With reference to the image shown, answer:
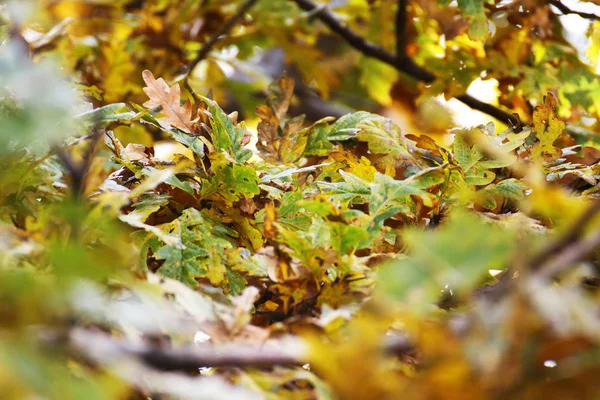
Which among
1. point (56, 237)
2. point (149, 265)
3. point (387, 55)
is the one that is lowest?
point (387, 55)

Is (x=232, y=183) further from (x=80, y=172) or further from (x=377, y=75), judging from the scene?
(x=377, y=75)

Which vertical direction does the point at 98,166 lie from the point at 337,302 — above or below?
above

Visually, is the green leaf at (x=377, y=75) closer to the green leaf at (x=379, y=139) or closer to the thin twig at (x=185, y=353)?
the green leaf at (x=379, y=139)

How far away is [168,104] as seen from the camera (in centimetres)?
56

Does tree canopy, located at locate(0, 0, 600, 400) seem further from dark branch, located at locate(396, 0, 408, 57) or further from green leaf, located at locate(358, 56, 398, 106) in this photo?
green leaf, located at locate(358, 56, 398, 106)

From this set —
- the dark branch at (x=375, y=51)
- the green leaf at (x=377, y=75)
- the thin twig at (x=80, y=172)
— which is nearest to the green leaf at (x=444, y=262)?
the thin twig at (x=80, y=172)

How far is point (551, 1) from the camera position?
90 centimetres

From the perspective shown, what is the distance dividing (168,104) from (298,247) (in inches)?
8.9

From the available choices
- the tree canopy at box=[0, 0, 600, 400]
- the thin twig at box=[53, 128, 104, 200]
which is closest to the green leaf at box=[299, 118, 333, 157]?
the tree canopy at box=[0, 0, 600, 400]

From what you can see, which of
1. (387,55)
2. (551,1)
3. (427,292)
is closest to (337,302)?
(427,292)

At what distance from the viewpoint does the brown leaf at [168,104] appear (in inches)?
21.6

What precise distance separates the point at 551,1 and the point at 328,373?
823 millimetres

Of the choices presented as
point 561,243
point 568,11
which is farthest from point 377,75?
point 561,243

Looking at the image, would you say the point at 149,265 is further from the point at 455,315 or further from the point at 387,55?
the point at 387,55
